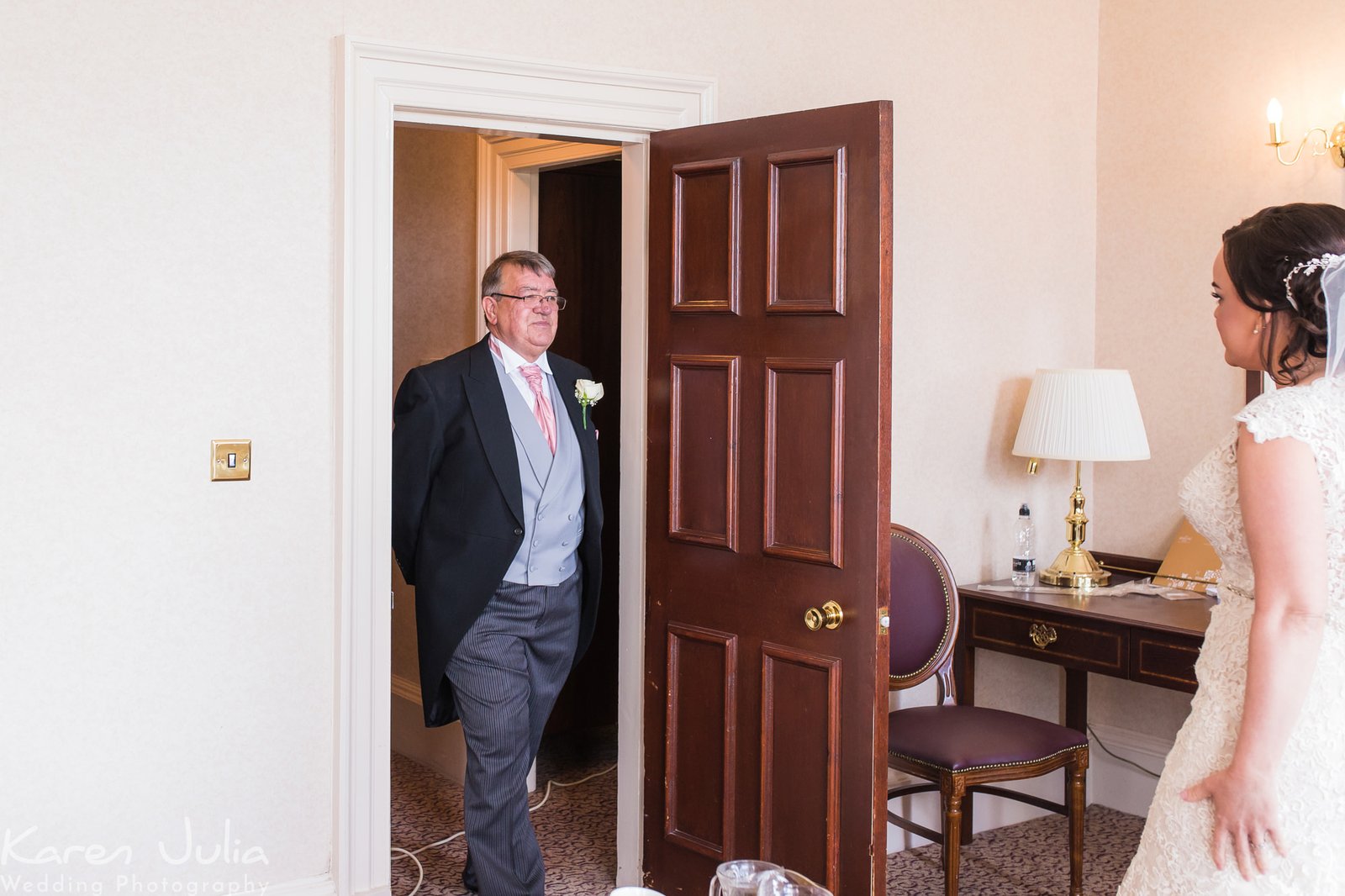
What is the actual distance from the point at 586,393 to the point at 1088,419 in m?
1.60

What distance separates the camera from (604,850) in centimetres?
389

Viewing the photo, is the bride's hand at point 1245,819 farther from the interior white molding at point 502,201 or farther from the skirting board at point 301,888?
the interior white molding at point 502,201

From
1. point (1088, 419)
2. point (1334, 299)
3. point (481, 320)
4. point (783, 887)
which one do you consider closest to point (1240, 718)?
point (1334, 299)

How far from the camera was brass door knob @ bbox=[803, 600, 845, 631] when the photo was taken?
9.51 feet

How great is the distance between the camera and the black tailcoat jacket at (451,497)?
325 centimetres

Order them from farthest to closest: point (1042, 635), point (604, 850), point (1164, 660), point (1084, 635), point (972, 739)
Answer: point (604, 850), point (1042, 635), point (1084, 635), point (1164, 660), point (972, 739)

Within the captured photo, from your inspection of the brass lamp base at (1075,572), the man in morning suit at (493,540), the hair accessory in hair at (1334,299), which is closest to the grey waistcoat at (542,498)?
the man in morning suit at (493,540)

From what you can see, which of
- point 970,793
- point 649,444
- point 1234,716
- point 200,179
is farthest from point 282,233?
point 970,793

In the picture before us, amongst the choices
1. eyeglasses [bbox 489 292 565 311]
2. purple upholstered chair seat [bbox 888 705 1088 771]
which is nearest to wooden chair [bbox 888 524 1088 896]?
purple upholstered chair seat [bbox 888 705 1088 771]

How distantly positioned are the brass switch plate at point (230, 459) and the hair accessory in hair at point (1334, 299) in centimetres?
235

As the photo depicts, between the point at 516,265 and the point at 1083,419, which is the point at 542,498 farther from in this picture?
the point at 1083,419

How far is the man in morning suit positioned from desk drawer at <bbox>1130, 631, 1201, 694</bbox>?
1677mm

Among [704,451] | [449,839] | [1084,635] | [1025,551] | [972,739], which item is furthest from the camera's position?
[1025,551]

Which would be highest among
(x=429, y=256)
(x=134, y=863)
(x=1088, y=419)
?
(x=429, y=256)
